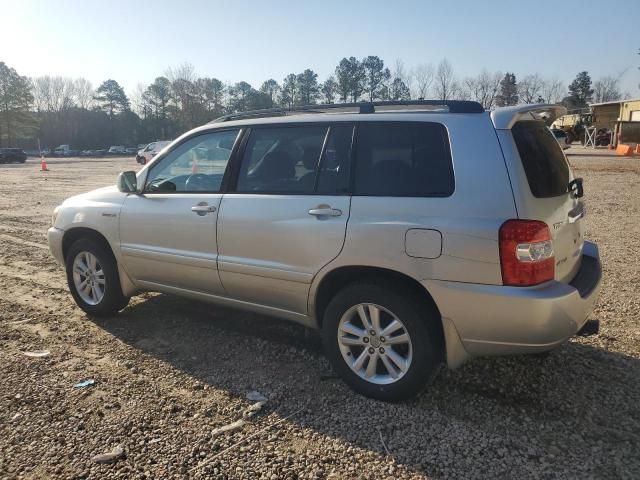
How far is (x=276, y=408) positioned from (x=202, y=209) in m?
1.63

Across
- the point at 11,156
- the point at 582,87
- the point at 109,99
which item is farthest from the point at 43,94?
the point at 582,87

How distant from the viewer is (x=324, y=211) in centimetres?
332

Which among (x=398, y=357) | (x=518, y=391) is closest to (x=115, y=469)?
(x=398, y=357)

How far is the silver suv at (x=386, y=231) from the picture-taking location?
284cm

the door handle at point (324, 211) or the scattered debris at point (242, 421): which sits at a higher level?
the door handle at point (324, 211)

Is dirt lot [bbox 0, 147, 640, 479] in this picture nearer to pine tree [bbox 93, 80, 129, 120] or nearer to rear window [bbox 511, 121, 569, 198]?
rear window [bbox 511, 121, 569, 198]

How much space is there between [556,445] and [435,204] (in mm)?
1507

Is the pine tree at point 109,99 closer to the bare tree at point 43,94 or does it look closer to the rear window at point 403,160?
the bare tree at point 43,94

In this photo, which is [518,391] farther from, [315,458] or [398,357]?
[315,458]

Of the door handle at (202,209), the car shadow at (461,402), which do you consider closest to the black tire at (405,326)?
the car shadow at (461,402)

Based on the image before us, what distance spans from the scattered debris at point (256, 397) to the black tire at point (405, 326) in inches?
22.6

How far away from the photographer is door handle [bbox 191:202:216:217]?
3.91 m

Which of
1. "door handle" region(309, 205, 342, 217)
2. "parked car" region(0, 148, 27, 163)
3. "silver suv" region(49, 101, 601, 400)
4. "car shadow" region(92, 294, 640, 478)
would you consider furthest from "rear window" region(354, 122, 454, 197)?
"parked car" region(0, 148, 27, 163)

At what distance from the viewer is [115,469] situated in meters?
2.68
